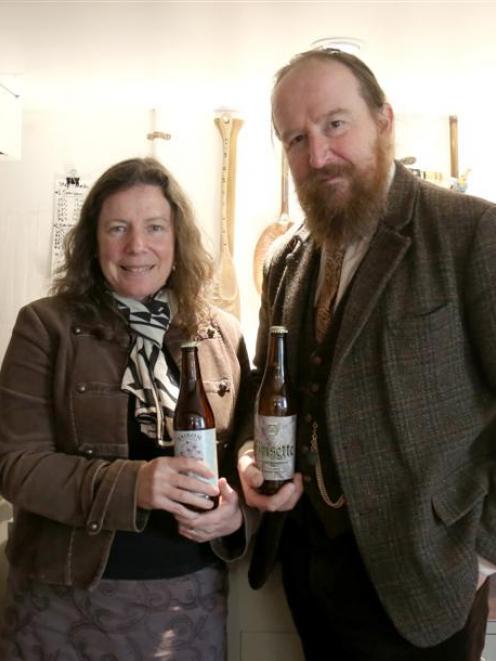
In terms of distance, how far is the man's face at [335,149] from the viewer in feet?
2.81

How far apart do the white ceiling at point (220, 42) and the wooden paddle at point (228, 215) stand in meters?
0.17

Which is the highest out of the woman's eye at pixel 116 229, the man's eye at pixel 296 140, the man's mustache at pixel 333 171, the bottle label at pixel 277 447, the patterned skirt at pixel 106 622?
the man's eye at pixel 296 140

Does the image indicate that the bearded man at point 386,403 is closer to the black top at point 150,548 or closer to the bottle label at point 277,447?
the bottle label at point 277,447

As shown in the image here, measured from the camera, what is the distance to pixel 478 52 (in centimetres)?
156

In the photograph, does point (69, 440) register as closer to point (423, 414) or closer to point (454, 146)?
point (423, 414)

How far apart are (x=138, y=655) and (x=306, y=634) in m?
0.24

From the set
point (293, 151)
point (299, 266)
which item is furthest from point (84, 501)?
point (293, 151)

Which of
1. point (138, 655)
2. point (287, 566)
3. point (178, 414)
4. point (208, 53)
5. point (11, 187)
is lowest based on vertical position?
point (138, 655)

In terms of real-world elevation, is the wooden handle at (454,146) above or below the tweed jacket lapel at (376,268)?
above

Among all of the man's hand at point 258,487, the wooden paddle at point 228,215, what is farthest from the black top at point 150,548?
the wooden paddle at point 228,215

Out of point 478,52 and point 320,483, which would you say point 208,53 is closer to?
point 478,52

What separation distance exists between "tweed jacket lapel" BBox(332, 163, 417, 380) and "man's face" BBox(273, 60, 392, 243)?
3cm

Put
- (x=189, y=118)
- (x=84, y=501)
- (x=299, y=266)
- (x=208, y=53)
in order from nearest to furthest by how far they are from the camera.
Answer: (x=84, y=501)
(x=299, y=266)
(x=208, y=53)
(x=189, y=118)

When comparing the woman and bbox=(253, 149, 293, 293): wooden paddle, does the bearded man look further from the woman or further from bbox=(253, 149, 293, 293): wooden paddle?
bbox=(253, 149, 293, 293): wooden paddle
